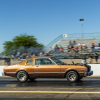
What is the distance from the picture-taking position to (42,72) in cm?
1002

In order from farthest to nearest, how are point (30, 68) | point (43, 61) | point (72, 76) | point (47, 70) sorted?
point (43, 61), point (30, 68), point (47, 70), point (72, 76)

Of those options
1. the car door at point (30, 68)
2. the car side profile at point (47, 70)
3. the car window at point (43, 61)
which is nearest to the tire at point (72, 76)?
the car side profile at point (47, 70)

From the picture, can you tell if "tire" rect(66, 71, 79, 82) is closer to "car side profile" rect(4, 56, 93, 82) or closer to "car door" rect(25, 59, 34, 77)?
"car side profile" rect(4, 56, 93, 82)

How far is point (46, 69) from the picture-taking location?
32.8 feet

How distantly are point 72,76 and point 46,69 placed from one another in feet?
4.74

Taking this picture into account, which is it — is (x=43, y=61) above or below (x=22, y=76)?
above

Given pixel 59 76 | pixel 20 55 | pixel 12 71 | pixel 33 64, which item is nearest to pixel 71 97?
pixel 59 76

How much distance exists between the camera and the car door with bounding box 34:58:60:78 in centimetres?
992

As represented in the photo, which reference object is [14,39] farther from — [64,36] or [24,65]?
[24,65]

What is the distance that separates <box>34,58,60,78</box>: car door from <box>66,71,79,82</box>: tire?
55 centimetres

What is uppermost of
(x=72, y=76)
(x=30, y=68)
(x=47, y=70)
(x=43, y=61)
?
(x=43, y=61)

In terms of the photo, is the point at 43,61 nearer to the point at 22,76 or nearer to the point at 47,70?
the point at 47,70

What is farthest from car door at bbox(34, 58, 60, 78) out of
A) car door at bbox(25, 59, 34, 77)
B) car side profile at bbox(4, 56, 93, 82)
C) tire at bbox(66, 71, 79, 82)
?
tire at bbox(66, 71, 79, 82)

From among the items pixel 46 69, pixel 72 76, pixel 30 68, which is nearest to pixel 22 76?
pixel 30 68
